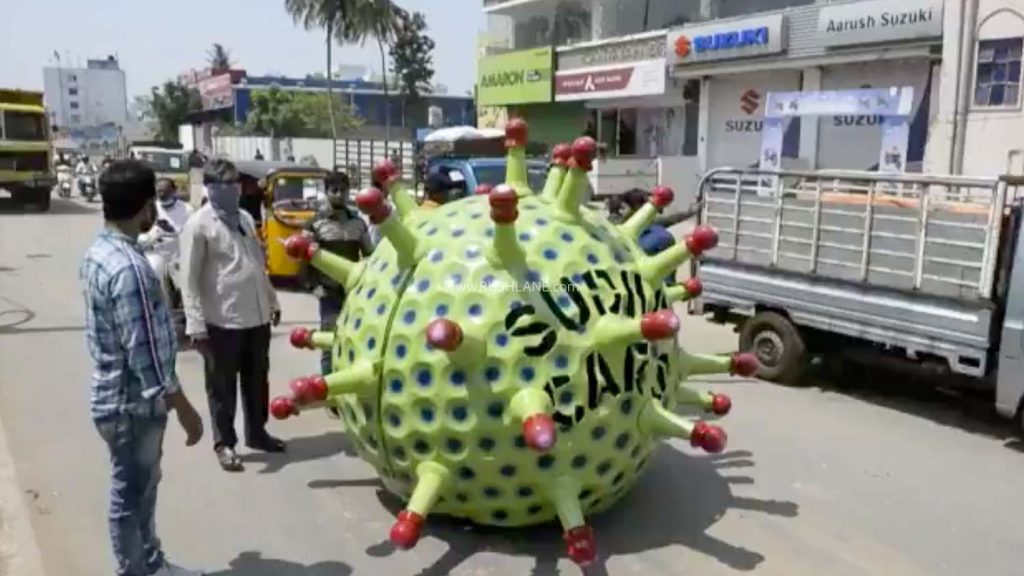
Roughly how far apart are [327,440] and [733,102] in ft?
64.9

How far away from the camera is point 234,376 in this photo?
5930 millimetres

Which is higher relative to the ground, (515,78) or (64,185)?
(515,78)

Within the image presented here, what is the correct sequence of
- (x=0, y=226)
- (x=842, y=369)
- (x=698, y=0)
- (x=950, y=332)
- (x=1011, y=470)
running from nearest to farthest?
(x=1011, y=470) < (x=950, y=332) < (x=842, y=369) < (x=0, y=226) < (x=698, y=0)

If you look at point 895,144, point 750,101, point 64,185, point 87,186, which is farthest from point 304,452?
point 64,185

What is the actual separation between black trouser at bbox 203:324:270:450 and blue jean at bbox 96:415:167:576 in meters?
1.80

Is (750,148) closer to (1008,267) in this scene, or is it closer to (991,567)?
(1008,267)

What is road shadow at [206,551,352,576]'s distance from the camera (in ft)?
14.7

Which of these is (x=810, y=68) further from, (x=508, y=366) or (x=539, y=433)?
(x=539, y=433)

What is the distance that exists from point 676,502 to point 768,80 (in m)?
19.3

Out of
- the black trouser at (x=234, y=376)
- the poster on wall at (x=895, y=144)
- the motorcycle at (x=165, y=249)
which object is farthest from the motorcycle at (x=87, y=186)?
the black trouser at (x=234, y=376)

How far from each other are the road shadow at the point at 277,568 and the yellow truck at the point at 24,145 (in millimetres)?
22605

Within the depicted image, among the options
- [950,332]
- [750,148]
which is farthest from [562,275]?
[750,148]

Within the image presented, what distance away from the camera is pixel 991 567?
4.69 metres

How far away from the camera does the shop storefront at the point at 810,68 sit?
1852cm
